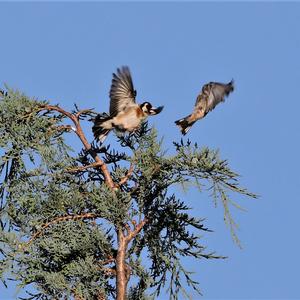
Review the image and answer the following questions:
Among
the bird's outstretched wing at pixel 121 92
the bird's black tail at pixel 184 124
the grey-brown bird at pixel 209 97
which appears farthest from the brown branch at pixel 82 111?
the grey-brown bird at pixel 209 97

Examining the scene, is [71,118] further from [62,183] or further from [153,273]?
[153,273]

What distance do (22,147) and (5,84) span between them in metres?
0.61

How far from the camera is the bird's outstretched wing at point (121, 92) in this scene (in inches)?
294

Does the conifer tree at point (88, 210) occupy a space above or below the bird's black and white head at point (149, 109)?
below

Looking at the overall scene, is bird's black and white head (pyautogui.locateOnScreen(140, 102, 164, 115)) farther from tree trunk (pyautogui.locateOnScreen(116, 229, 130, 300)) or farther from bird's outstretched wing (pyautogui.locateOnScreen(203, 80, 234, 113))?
tree trunk (pyautogui.locateOnScreen(116, 229, 130, 300))

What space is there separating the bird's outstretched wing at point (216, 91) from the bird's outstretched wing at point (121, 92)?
129 centimetres

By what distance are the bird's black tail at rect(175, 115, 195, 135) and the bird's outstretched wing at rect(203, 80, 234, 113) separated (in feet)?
2.38

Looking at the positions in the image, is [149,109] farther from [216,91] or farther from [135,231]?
[135,231]

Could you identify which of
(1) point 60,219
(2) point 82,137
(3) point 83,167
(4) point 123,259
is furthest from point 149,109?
(4) point 123,259

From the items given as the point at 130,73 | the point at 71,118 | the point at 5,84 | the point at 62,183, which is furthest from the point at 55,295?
the point at 130,73

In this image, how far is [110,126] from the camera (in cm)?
711

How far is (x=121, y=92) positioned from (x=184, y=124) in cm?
86

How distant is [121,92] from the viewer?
306 inches

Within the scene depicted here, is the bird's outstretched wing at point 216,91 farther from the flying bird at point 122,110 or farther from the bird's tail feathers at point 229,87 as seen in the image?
the flying bird at point 122,110
